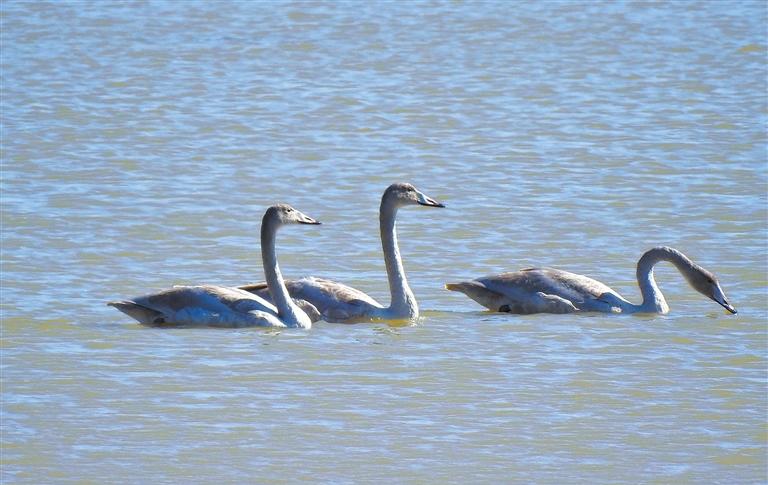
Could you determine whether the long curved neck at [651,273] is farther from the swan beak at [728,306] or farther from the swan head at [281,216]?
the swan head at [281,216]

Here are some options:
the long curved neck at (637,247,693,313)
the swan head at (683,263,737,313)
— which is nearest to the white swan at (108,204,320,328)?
the long curved neck at (637,247,693,313)

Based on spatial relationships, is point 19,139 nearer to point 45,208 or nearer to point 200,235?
point 45,208

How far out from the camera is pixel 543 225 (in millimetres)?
17109

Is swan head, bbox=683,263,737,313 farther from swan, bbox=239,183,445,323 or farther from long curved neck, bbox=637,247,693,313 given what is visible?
swan, bbox=239,183,445,323

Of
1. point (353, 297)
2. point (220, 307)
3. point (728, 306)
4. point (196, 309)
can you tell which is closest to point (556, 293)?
point (728, 306)

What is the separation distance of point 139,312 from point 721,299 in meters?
4.08

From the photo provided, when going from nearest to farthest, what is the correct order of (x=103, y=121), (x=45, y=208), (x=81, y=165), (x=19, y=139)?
(x=45, y=208), (x=81, y=165), (x=19, y=139), (x=103, y=121)

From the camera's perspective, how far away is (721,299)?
13883 millimetres

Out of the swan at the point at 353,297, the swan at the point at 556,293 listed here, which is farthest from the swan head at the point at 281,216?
the swan at the point at 556,293

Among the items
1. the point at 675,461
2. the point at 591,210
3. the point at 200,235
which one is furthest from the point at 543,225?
the point at 675,461

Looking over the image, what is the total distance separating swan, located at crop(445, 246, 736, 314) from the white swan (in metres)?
1.32

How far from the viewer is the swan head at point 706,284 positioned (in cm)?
1388

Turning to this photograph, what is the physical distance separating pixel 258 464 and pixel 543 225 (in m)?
7.62

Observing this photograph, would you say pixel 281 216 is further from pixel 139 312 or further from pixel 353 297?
pixel 139 312
